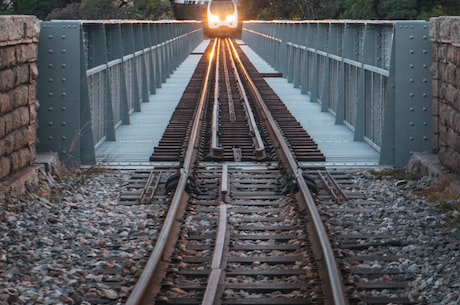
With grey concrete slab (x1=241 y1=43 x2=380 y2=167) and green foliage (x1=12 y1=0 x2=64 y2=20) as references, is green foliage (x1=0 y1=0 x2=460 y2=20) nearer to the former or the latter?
green foliage (x1=12 y1=0 x2=64 y2=20)

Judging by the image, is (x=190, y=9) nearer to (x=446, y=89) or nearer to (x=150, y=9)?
(x=150, y=9)

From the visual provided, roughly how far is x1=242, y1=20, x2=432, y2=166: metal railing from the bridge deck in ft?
0.86

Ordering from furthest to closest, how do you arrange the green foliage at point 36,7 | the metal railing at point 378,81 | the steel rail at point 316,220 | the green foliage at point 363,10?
the green foliage at point 36,7, the green foliage at point 363,10, the metal railing at point 378,81, the steel rail at point 316,220

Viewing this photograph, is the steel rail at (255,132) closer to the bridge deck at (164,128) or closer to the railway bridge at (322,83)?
the bridge deck at (164,128)

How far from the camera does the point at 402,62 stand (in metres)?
11.6

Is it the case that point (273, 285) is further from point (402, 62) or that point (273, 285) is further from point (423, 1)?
point (423, 1)

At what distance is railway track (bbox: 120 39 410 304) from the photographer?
21.7 feet

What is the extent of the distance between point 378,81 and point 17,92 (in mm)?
5595

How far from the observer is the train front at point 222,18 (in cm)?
6688

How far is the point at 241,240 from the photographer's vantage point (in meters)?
8.18

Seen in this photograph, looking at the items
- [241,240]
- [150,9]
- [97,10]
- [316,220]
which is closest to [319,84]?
[316,220]

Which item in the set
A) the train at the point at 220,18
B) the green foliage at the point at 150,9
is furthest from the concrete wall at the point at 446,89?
the green foliage at the point at 150,9

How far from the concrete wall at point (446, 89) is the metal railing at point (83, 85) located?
4.25m

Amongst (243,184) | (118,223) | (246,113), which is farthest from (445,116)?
(246,113)
